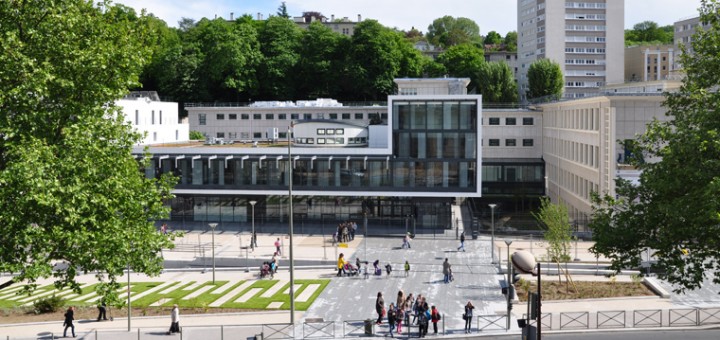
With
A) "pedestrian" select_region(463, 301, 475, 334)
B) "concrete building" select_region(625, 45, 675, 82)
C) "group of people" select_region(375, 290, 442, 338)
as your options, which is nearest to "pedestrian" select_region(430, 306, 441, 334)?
"group of people" select_region(375, 290, 442, 338)

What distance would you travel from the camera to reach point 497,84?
111250 millimetres

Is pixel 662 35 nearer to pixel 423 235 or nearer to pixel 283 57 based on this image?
pixel 283 57

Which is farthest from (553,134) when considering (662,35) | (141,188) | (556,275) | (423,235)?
(662,35)

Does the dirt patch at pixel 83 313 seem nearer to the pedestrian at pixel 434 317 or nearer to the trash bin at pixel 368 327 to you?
the trash bin at pixel 368 327

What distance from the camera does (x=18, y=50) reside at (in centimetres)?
2327

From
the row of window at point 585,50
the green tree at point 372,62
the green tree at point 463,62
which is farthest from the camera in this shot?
the green tree at point 463,62

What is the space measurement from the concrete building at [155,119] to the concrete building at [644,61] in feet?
286

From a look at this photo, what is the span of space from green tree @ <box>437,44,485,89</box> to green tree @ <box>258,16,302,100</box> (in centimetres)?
2824

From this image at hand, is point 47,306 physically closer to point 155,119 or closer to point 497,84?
point 155,119

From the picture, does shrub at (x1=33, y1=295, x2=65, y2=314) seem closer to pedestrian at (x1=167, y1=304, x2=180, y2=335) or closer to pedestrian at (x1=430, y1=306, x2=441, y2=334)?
pedestrian at (x1=167, y1=304, x2=180, y2=335)

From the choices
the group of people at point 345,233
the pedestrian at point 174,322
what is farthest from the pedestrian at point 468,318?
the group of people at point 345,233

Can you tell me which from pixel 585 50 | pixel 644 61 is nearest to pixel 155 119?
pixel 585 50

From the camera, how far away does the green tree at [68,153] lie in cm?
2216

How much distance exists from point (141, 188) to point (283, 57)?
92.8 m
